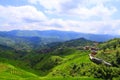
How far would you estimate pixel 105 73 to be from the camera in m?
197

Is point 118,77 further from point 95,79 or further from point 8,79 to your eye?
point 8,79

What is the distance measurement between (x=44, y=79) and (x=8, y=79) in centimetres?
2892

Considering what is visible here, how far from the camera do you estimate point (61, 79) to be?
18888 centimetres

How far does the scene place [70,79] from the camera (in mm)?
187750

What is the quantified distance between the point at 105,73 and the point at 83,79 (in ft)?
66.3

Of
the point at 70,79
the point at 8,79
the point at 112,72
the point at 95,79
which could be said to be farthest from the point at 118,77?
the point at 8,79

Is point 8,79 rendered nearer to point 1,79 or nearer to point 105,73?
point 1,79

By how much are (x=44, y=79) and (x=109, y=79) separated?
158 ft

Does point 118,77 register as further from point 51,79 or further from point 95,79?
point 51,79

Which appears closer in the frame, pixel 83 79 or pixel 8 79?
pixel 83 79

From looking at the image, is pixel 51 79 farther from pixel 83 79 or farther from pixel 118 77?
pixel 118 77

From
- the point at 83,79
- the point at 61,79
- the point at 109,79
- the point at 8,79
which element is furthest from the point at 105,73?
the point at 8,79

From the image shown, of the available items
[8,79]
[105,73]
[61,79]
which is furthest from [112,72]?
[8,79]

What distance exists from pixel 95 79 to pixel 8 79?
65.7 m
